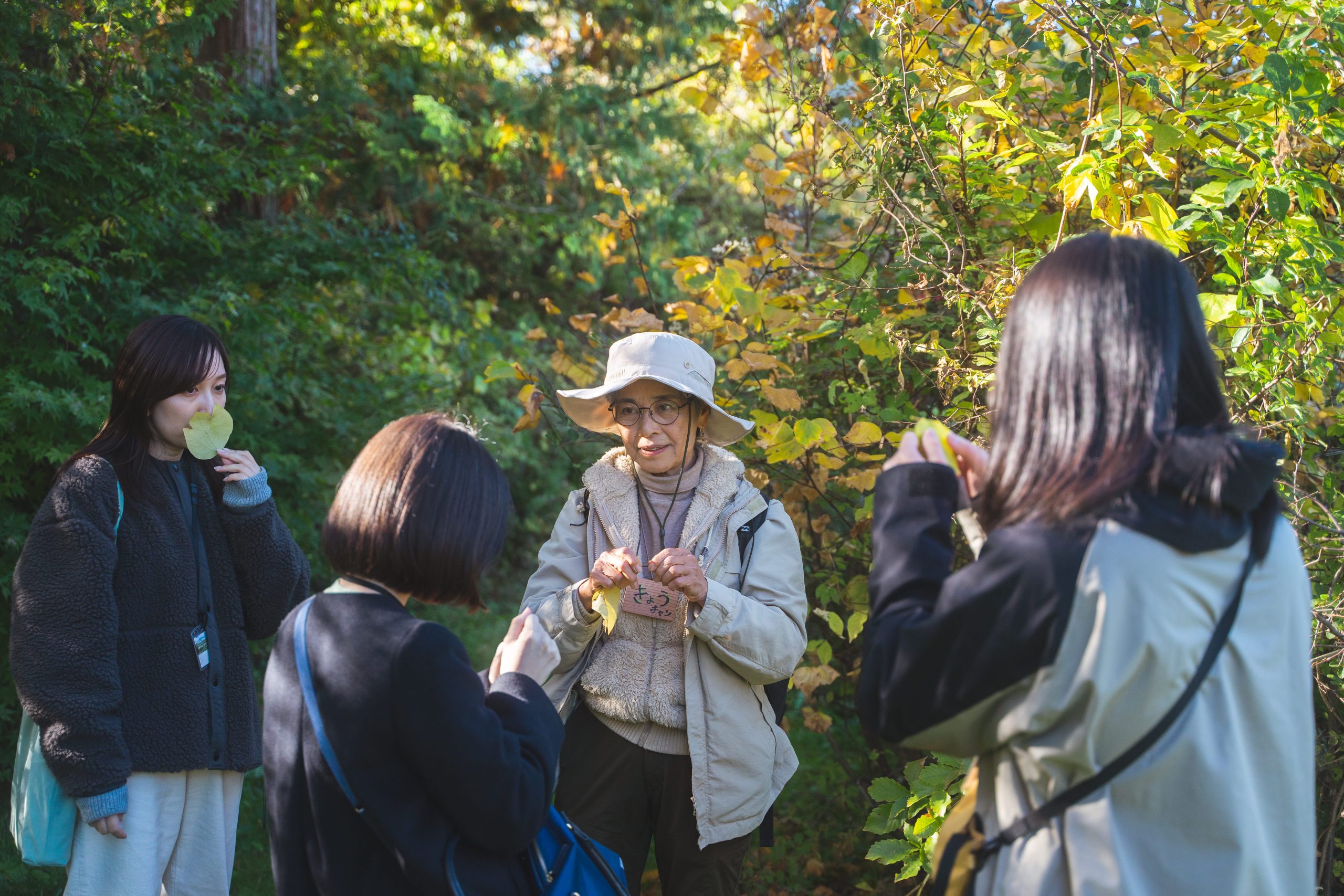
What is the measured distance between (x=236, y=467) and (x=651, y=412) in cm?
111

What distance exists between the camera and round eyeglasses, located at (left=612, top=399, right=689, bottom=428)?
2.83 m

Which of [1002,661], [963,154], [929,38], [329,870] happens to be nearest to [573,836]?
[329,870]

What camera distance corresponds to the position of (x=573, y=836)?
76.5 inches

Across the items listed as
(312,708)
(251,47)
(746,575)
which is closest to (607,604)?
(746,575)

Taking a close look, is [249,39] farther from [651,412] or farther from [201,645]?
[201,645]

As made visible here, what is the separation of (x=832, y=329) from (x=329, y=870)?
7.99 ft

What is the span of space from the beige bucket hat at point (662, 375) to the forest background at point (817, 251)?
284 millimetres

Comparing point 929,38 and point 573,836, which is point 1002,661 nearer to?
point 573,836

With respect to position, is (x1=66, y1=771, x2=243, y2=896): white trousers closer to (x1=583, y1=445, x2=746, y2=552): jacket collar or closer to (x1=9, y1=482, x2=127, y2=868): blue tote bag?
(x1=9, y1=482, x2=127, y2=868): blue tote bag

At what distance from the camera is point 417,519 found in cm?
171

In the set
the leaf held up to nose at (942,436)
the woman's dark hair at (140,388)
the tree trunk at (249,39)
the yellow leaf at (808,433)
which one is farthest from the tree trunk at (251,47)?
the leaf held up to nose at (942,436)

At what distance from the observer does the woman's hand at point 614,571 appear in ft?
7.99

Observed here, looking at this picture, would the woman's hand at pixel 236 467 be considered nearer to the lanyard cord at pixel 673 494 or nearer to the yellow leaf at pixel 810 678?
the lanyard cord at pixel 673 494

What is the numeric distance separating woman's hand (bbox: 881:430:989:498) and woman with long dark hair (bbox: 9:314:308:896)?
1.76 meters
